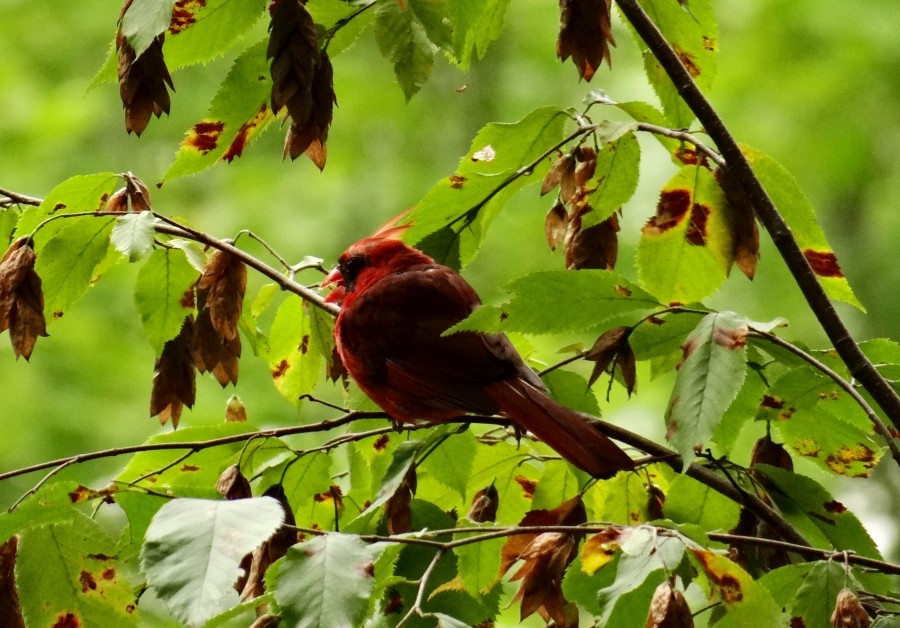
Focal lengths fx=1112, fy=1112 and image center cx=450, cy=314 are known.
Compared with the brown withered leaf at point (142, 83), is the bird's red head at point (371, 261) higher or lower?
lower

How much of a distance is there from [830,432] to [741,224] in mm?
306

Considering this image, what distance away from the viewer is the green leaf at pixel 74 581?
49.2 inches

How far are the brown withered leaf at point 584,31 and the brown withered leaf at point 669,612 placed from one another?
0.67 m

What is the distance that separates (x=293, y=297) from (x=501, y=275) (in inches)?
192

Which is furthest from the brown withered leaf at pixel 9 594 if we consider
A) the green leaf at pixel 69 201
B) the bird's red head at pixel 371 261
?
the bird's red head at pixel 371 261

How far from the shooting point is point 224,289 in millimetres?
1646

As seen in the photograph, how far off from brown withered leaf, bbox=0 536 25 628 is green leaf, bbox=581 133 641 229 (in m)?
0.83

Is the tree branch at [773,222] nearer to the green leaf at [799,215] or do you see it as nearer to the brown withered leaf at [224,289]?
the green leaf at [799,215]

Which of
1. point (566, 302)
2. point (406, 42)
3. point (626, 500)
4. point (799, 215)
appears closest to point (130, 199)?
point (406, 42)

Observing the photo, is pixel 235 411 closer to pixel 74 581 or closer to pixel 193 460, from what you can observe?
pixel 193 460

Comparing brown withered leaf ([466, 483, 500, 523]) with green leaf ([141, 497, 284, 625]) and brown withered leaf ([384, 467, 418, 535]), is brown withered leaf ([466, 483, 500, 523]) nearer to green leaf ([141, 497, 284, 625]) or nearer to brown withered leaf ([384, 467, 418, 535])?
A: brown withered leaf ([384, 467, 418, 535])

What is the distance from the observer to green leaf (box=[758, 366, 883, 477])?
4.79ft

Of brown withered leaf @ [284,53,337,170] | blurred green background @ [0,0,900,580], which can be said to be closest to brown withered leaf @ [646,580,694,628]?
brown withered leaf @ [284,53,337,170]

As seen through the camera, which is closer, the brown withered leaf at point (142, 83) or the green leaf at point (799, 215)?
the brown withered leaf at point (142, 83)
